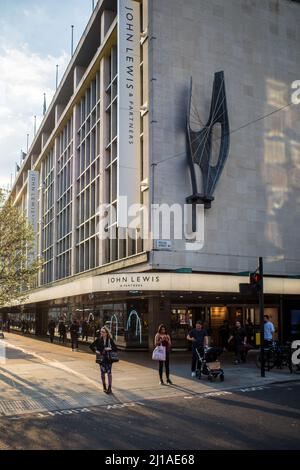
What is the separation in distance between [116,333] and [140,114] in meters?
11.8

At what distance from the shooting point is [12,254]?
23031 millimetres

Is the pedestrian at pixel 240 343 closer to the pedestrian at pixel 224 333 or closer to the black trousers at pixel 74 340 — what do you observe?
the pedestrian at pixel 224 333

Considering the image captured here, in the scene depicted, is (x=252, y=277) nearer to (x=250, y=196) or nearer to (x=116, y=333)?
(x=250, y=196)

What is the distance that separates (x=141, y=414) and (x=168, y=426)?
1.38 meters

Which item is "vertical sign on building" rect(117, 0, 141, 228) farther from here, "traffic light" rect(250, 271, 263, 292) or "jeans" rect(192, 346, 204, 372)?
"jeans" rect(192, 346, 204, 372)

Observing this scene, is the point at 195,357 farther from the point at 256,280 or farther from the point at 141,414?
the point at 141,414

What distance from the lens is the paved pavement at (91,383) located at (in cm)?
1255

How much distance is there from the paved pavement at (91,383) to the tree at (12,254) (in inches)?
123

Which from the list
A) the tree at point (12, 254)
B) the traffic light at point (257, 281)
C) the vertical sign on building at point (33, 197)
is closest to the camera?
the traffic light at point (257, 281)

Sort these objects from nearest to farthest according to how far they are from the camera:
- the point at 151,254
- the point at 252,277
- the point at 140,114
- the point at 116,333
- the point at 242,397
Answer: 1. the point at 242,397
2. the point at 252,277
3. the point at 151,254
4. the point at 140,114
5. the point at 116,333

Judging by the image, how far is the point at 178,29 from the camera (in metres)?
26.5

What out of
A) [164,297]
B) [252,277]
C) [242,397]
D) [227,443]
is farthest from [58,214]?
[227,443]

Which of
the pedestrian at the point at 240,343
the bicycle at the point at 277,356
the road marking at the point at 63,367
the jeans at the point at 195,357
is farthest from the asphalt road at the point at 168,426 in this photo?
the pedestrian at the point at 240,343

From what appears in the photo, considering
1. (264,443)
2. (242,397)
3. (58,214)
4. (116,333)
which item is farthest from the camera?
(58,214)
